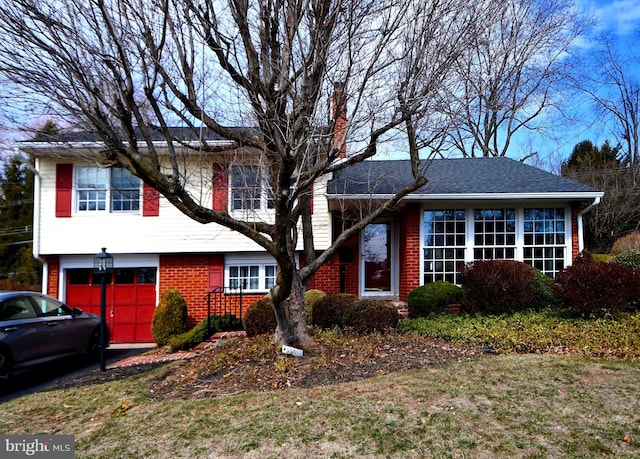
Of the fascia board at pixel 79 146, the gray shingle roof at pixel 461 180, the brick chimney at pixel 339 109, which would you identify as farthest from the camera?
the gray shingle roof at pixel 461 180

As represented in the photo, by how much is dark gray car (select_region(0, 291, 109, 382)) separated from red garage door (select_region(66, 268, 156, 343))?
265 centimetres

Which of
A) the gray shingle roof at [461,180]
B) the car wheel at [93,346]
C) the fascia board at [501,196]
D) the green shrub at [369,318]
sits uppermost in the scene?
the gray shingle roof at [461,180]

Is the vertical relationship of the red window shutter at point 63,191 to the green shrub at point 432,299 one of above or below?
above

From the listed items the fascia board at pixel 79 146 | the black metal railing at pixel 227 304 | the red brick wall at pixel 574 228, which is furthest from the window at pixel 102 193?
the red brick wall at pixel 574 228

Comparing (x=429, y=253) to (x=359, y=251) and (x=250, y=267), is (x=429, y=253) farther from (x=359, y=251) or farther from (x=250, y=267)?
(x=250, y=267)

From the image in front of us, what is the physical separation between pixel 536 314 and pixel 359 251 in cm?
456

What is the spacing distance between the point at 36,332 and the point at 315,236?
609 cm

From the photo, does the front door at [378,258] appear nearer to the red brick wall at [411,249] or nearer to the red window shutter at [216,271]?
the red brick wall at [411,249]

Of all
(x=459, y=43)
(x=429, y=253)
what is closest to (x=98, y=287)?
(x=429, y=253)

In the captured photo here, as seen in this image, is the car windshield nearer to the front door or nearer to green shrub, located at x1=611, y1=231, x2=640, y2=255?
the front door

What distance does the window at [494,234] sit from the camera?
32.5ft

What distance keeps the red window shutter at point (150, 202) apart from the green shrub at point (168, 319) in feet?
6.99

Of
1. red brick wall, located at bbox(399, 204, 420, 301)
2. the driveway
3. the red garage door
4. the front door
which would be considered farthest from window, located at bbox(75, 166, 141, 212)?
red brick wall, located at bbox(399, 204, 420, 301)

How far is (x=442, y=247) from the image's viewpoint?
9.92 metres
